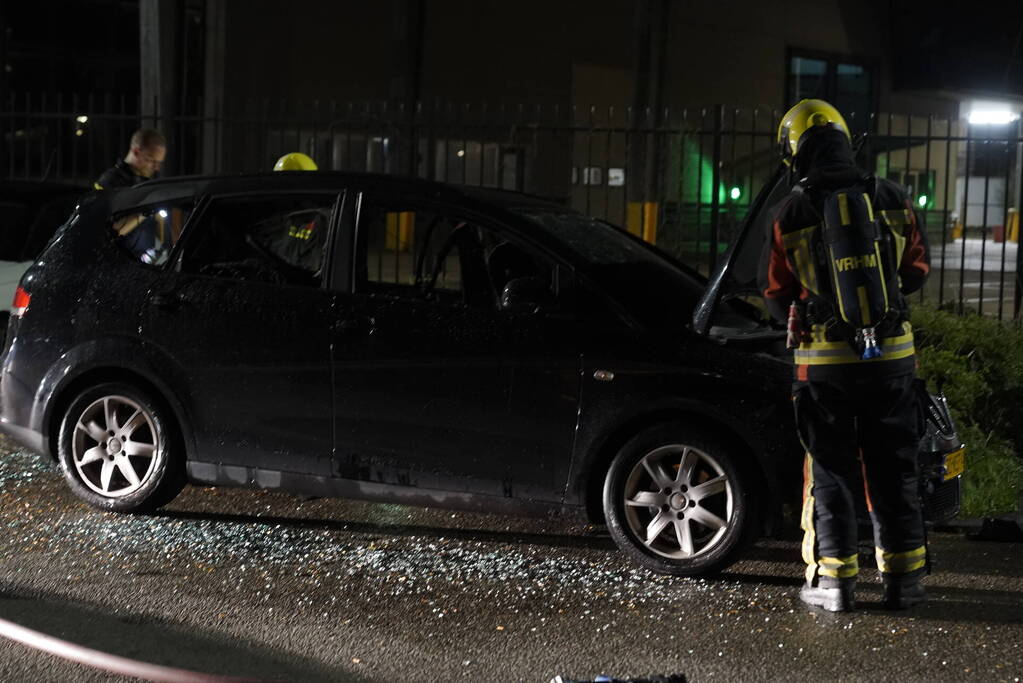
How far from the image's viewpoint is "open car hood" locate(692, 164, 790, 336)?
213 inches

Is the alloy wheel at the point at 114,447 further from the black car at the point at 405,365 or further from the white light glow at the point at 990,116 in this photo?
the white light glow at the point at 990,116

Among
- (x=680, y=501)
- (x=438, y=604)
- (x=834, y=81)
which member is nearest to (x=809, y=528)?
(x=680, y=501)

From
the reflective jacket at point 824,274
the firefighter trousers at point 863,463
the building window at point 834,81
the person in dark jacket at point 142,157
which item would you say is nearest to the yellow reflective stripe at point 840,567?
the firefighter trousers at point 863,463

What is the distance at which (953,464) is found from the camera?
5477 mm

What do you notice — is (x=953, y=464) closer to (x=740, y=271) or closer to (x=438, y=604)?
(x=740, y=271)

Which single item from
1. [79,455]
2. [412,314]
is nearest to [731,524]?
[412,314]

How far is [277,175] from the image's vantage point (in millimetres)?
6258

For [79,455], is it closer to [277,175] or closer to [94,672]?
[277,175]

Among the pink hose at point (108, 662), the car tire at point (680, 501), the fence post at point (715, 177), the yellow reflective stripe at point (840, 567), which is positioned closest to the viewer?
the pink hose at point (108, 662)

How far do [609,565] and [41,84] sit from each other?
3306 centimetres

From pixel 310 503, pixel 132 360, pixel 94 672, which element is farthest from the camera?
pixel 310 503

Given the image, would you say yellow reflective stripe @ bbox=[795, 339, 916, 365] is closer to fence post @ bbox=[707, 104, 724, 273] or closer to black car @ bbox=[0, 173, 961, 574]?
black car @ bbox=[0, 173, 961, 574]

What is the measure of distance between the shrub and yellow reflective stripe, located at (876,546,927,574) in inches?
65.5

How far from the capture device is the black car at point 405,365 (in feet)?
17.8
